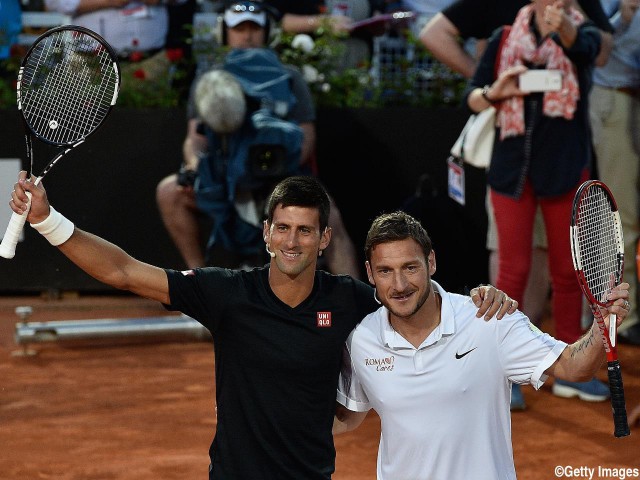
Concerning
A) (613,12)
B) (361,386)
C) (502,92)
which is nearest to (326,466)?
(361,386)

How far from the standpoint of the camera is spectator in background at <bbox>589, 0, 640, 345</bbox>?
6926 mm

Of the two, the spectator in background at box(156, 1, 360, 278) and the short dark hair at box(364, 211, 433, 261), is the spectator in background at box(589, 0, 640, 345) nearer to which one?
the spectator in background at box(156, 1, 360, 278)

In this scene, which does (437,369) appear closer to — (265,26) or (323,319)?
(323,319)

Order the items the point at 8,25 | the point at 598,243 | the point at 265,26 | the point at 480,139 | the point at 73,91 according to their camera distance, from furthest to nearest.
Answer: the point at 8,25, the point at 265,26, the point at 480,139, the point at 73,91, the point at 598,243

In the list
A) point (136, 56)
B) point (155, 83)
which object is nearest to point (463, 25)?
point (155, 83)

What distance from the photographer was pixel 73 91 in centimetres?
424

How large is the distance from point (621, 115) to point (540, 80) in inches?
61.6

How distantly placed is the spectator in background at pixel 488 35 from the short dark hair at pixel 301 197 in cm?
279

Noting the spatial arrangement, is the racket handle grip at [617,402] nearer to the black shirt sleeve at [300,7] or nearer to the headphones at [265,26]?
the headphones at [265,26]

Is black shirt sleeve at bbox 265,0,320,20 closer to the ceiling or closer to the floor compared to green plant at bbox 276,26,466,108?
closer to the ceiling

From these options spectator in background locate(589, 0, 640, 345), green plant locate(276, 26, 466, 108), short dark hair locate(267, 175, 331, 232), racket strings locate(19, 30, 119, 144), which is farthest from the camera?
green plant locate(276, 26, 466, 108)

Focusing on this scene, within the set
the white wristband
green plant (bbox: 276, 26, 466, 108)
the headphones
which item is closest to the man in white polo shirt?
the white wristband

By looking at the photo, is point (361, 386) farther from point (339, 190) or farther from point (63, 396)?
point (339, 190)

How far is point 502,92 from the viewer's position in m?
5.71
